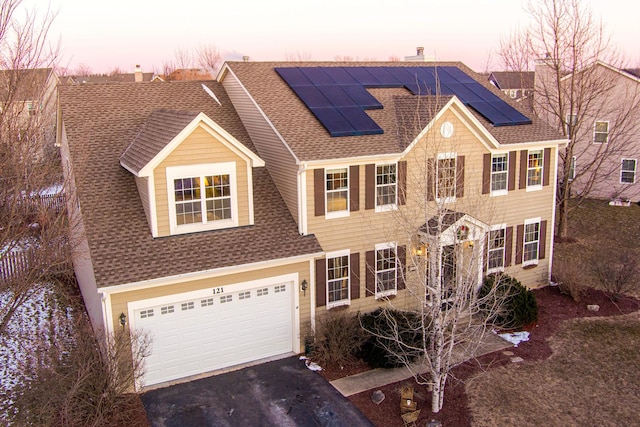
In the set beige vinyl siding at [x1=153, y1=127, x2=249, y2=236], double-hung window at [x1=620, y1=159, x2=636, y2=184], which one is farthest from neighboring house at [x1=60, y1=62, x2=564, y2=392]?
double-hung window at [x1=620, y1=159, x2=636, y2=184]

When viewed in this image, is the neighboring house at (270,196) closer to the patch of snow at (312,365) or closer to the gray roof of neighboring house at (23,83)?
the patch of snow at (312,365)

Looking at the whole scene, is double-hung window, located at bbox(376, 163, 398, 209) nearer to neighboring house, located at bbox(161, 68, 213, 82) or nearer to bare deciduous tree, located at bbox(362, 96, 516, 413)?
bare deciduous tree, located at bbox(362, 96, 516, 413)

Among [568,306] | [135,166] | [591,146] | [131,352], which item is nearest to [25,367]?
[131,352]

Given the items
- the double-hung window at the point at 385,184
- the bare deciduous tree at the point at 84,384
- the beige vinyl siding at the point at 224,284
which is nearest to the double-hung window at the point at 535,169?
→ the double-hung window at the point at 385,184

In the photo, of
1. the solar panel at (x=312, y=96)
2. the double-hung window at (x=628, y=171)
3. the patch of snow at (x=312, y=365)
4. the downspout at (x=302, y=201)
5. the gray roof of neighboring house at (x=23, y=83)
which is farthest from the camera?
the double-hung window at (x=628, y=171)

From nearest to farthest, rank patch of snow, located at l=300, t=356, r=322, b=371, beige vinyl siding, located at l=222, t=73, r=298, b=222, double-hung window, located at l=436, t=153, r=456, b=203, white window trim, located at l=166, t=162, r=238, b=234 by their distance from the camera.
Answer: double-hung window, located at l=436, t=153, r=456, b=203 < white window trim, located at l=166, t=162, r=238, b=234 < patch of snow, located at l=300, t=356, r=322, b=371 < beige vinyl siding, located at l=222, t=73, r=298, b=222

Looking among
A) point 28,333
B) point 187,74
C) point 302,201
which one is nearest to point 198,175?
point 302,201

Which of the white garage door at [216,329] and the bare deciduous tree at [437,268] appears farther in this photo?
the white garage door at [216,329]
